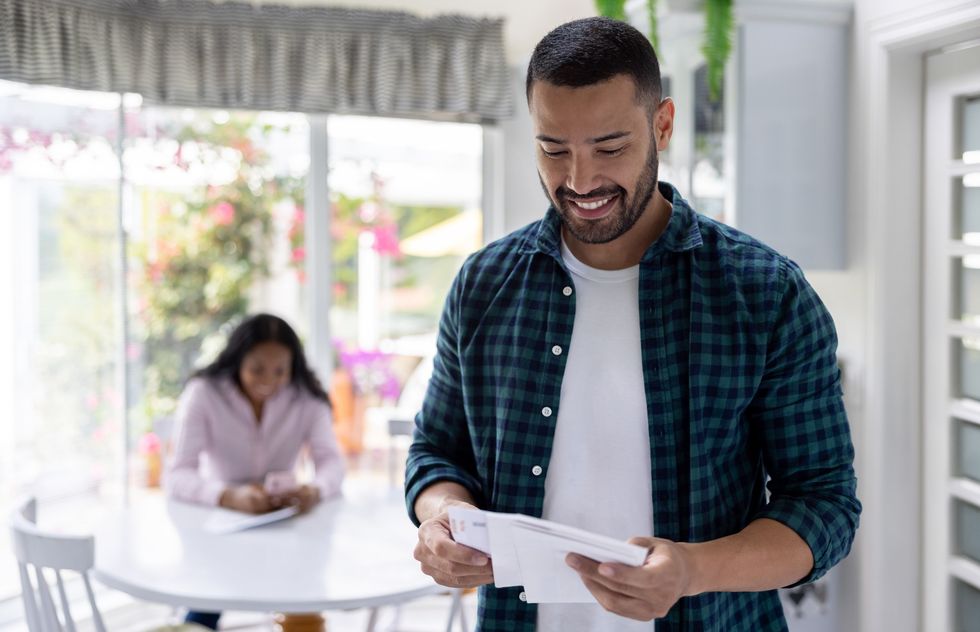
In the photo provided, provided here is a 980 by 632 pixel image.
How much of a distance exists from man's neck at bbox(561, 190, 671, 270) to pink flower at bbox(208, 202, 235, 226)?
2.77 meters

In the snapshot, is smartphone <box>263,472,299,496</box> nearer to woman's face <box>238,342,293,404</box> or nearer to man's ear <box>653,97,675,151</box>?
woman's face <box>238,342,293,404</box>

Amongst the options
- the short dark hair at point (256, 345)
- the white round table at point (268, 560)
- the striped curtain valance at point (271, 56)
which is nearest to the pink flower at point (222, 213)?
the striped curtain valance at point (271, 56)

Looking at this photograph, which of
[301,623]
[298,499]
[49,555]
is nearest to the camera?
[49,555]

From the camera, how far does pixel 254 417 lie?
303 cm

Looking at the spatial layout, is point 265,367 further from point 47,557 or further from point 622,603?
point 622,603

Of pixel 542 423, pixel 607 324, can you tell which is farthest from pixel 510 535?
pixel 607 324

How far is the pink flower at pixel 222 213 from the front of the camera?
12.4 feet

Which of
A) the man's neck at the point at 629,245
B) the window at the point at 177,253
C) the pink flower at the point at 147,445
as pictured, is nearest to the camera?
the man's neck at the point at 629,245

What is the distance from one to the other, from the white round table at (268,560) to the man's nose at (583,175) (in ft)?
3.99

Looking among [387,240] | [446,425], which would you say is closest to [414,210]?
[387,240]

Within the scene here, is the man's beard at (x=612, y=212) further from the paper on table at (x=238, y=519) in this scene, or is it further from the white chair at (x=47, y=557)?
the paper on table at (x=238, y=519)

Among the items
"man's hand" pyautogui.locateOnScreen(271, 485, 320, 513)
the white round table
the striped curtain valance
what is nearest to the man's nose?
the white round table

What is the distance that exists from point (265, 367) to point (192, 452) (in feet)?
1.14

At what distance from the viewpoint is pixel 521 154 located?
153 inches
